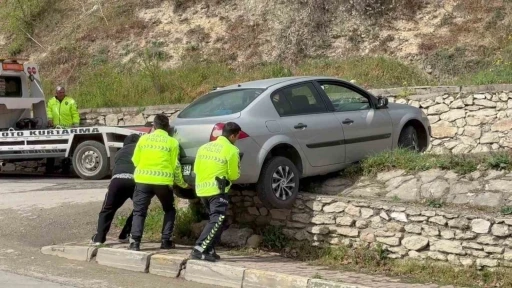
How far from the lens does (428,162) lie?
9.81 m

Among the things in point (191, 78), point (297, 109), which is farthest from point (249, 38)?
point (297, 109)

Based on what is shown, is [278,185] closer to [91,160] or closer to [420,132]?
[420,132]

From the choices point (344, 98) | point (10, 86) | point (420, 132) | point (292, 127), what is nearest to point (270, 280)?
point (292, 127)

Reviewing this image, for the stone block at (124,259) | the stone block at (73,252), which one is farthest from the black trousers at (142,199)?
the stone block at (73,252)

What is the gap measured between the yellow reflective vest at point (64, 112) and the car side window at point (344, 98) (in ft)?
26.7

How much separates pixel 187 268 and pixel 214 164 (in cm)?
117

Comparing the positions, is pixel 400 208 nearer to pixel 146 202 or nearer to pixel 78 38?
pixel 146 202

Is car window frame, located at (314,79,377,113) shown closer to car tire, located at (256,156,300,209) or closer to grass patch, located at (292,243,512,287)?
car tire, located at (256,156,300,209)

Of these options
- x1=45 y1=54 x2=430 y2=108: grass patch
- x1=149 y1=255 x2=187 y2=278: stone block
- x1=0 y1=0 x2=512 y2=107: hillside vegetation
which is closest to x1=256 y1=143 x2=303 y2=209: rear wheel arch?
x1=149 y1=255 x2=187 y2=278: stone block

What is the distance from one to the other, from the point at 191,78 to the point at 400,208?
1120cm

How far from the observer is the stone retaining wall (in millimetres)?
7941

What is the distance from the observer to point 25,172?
17.8 m

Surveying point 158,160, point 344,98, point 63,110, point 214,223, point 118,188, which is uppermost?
point 63,110

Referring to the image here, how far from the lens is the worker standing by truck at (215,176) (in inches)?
333
